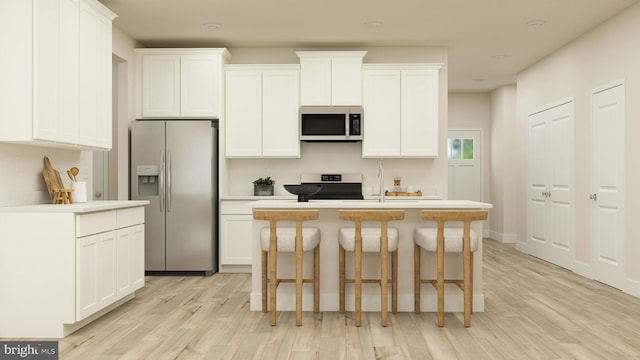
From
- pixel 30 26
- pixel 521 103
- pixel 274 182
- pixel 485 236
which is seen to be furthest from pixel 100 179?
pixel 485 236

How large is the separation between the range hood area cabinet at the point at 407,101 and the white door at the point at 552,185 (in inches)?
68.7

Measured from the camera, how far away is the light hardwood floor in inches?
127

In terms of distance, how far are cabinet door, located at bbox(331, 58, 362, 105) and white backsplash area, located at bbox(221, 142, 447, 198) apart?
65 cm

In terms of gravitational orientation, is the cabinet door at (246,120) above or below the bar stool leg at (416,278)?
above

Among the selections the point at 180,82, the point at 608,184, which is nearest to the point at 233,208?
the point at 180,82

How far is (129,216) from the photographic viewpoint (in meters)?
4.40

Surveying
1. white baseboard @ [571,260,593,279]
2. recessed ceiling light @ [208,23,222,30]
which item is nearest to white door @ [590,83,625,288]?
white baseboard @ [571,260,593,279]

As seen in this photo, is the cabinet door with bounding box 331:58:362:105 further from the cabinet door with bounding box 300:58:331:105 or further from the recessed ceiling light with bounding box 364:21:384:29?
the recessed ceiling light with bounding box 364:21:384:29

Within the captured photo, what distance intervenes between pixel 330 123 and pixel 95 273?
3298mm

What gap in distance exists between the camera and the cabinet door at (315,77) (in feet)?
20.3

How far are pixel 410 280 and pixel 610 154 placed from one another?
2.81 m

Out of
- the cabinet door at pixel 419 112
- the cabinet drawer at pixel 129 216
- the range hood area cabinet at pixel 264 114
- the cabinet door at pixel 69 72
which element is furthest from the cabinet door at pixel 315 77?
the cabinet door at pixel 69 72

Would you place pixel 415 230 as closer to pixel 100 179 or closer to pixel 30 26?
pixel 30 26

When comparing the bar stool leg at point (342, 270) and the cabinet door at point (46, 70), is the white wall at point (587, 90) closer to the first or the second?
the bar stool leg at point (342, 270)
